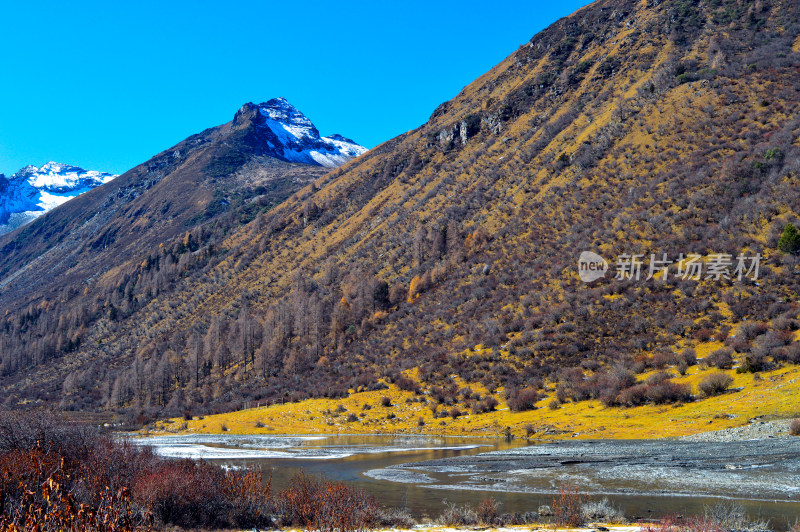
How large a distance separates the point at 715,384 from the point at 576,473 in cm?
1549

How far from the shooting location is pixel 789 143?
49.2 m

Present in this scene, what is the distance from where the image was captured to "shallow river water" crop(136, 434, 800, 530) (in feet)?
46.9

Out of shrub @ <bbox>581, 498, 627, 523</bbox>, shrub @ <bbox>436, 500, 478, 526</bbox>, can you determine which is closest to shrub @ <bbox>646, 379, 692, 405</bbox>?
shrub @ <bbox>581, 498, 627, 523</bbox>

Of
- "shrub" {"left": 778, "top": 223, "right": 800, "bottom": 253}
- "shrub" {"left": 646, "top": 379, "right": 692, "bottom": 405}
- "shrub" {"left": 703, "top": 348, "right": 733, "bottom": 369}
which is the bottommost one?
"shrub" {"left": 646, "top": 379, "right": 692, "bottom": 405}

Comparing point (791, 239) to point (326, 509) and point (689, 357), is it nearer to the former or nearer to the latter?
point (689, 357)

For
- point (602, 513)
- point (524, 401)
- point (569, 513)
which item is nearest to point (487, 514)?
point (569, 513)

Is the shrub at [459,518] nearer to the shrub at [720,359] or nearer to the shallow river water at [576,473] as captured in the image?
the shallow river water at [576,473]

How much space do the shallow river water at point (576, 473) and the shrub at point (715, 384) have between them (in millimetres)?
7632

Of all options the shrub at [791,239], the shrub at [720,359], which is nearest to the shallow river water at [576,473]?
the shrub at [720,359]

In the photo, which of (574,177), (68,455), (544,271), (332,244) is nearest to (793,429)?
(68,455)

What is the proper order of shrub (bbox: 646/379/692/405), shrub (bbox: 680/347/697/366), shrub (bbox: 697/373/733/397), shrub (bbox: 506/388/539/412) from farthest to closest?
1. shrub (bbox: 506/388/539/412)
2. shrub (bbox: 680/347/697/366)
3. shrub (bbox: 646/379/692/405)
4. shrub (bbox: 697/373/733/397)

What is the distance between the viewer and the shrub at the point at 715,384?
29547 mm

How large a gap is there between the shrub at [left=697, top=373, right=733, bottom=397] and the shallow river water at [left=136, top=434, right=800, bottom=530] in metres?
7.63

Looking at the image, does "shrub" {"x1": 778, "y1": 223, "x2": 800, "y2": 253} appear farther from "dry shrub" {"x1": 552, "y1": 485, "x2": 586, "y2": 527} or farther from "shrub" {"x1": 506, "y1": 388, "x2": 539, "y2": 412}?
"dry shrub" {"x1": 552, "y1": 485, "x2": 586, "y2": 527}
